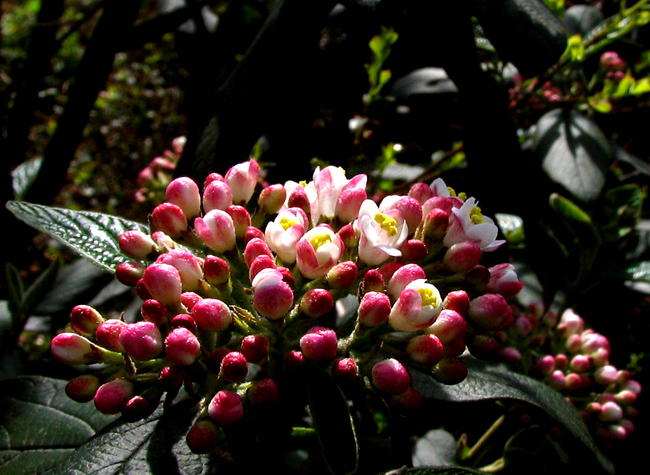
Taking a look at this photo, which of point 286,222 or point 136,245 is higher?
point 286,222

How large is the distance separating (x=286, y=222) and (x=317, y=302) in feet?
0.54

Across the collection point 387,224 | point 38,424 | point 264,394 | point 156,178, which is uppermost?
point 387,224

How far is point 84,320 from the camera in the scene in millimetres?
775

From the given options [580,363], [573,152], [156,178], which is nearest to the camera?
[580,363]

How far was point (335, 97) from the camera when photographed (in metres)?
1.82

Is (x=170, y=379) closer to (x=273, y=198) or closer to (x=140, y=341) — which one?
(x=140, y=341)

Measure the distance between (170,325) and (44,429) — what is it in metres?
0.40

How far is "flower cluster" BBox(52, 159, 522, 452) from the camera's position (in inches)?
28.0

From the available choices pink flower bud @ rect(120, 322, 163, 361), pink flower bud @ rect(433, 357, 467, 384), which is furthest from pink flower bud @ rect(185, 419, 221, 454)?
pink flower bud @ rect(433, 357, 467, 384)

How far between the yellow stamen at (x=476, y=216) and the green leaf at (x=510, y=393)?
10.8 inches

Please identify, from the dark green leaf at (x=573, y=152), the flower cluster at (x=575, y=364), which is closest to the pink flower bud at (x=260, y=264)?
the flower cluster at (x=575, y=364)

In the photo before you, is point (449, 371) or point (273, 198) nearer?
point (449, 371)

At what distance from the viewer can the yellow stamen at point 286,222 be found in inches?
33.0

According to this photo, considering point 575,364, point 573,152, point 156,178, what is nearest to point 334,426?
point 575,364
